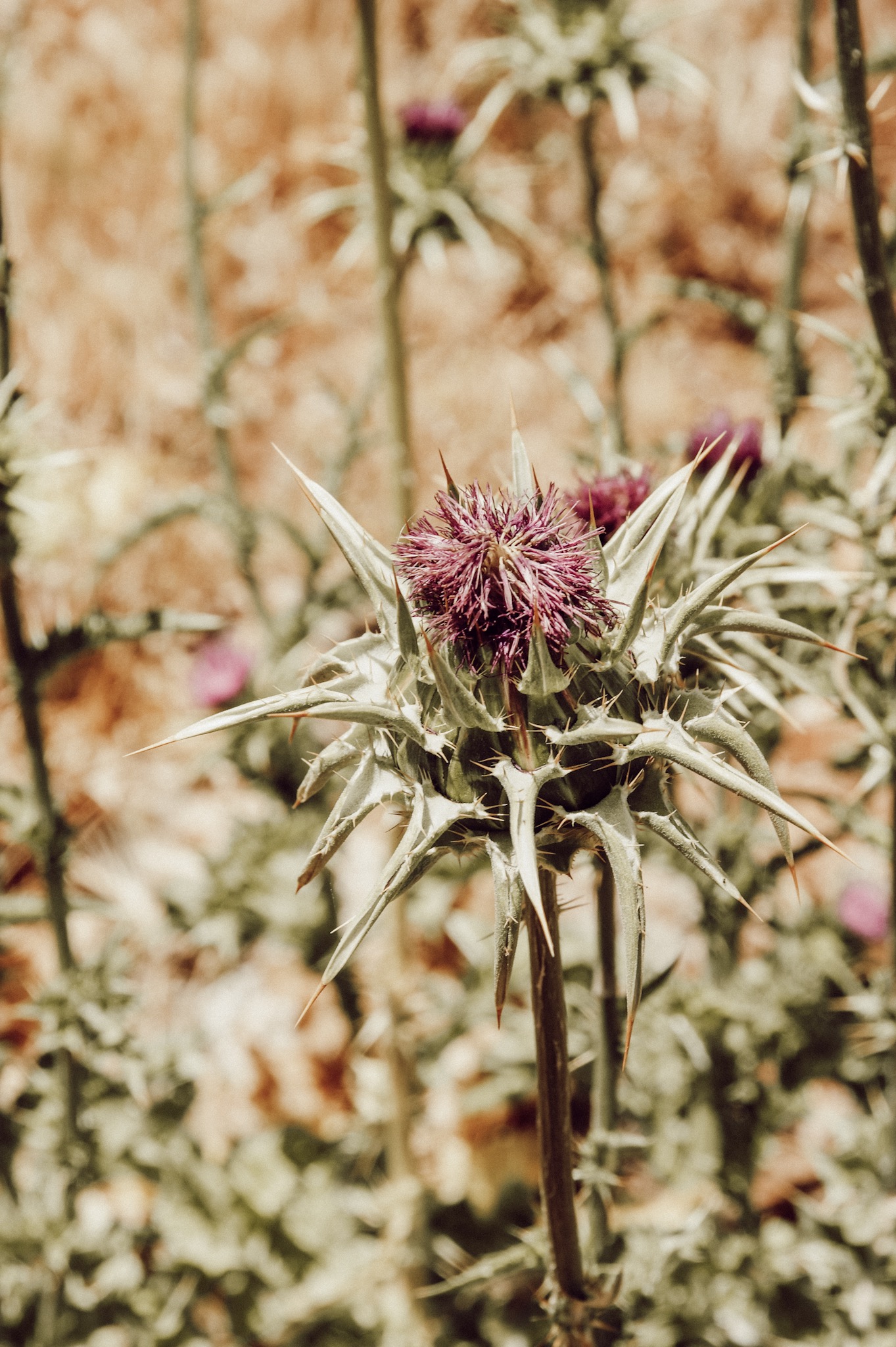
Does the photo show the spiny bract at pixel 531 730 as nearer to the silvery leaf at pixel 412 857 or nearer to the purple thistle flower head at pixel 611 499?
the silvery leaf at pixel 412 857

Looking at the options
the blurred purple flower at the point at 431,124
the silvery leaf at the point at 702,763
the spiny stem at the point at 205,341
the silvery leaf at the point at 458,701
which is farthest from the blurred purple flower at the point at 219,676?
the silvery leaf at the point at 702,763

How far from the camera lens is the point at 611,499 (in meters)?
2.08

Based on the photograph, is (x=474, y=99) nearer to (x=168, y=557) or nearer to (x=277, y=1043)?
(x=168, y=557)

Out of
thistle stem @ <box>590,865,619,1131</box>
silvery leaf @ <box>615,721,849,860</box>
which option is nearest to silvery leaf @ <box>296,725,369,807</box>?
silvery leaf @ <box>615,721,849,860</box>

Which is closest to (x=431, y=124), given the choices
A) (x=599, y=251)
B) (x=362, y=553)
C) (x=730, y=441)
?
(x=599, y=251)

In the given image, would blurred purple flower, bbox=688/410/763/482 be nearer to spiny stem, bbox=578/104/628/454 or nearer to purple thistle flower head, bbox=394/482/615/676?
spiny stem, bbox=578/104/628/454

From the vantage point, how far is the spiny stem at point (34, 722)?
7.33 feet

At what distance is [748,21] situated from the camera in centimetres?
741

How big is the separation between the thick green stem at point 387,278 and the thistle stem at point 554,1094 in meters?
1.40

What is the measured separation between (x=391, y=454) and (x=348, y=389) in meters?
4.71

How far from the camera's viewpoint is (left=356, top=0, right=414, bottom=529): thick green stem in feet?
8.51

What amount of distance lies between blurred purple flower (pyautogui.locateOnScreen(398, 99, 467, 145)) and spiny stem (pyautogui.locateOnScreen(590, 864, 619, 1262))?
283 centimetres

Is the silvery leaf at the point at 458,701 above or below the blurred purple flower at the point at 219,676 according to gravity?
above

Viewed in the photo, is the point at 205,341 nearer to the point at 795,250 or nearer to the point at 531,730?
the point at 795,250
